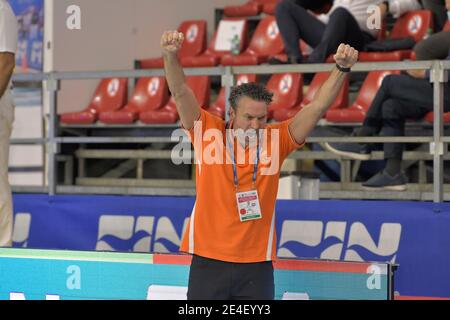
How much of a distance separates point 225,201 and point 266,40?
5897 mm

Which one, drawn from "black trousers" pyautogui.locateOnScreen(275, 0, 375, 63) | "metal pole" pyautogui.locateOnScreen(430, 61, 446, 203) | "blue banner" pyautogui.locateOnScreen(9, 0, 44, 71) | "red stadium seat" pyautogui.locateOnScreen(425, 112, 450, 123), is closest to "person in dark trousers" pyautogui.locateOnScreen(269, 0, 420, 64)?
"black trousers" pyautogui.locateOnScreen(275, 0, 375, 63)

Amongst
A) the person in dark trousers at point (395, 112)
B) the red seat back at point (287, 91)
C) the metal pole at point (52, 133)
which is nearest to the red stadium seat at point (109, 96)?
the red seat back at point (287, 91)

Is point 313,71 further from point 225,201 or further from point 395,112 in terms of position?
point 225,201

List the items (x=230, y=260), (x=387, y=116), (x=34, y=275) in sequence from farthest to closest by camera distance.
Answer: (x=387, y=116)
(x=34, y=275)
(x=230, y=260)

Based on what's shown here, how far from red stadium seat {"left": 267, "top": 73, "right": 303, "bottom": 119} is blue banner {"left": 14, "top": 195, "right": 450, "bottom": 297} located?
1.92 m

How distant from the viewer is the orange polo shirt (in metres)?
4.22

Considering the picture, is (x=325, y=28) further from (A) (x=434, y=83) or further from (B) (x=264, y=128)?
(B) (x=264, y=128)

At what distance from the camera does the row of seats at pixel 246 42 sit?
9117 mm

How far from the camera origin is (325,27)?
795 centimetres

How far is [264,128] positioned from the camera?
432 centimetres

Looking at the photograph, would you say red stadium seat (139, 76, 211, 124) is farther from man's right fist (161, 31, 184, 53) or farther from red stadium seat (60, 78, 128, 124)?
man's right fist (161, 31, 184, 53)

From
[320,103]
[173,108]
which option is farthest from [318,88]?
[320,103]

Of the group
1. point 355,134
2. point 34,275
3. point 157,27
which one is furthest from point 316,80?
point 34,275

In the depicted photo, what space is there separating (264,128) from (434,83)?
2242 millimetres
